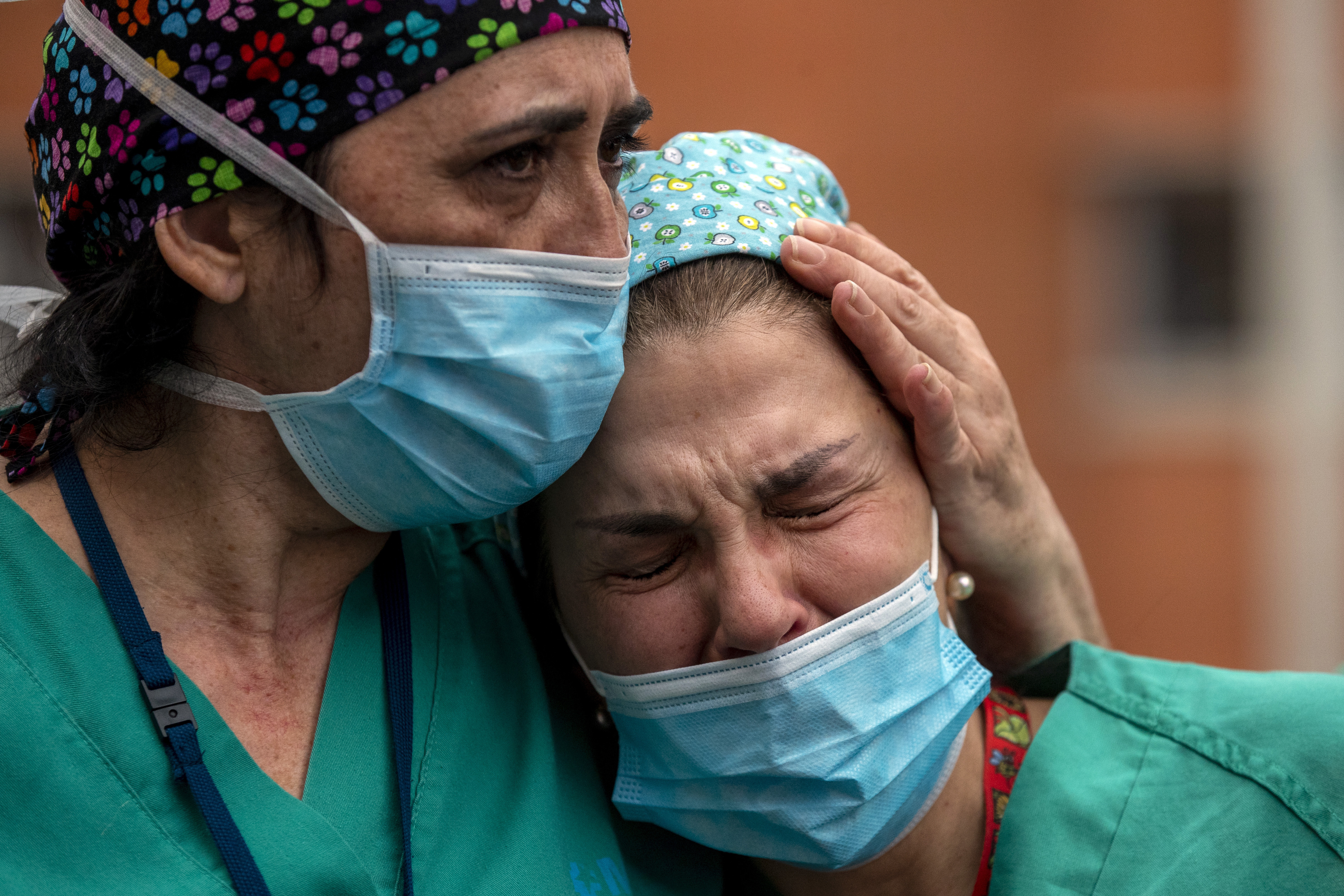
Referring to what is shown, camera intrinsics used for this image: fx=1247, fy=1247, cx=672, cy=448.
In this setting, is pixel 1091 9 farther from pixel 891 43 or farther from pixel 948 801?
pixel 948 801

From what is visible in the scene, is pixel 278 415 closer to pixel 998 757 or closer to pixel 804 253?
pixel 804 253

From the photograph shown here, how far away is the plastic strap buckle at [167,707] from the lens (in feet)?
5.42

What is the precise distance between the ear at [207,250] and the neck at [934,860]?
4.22 ft

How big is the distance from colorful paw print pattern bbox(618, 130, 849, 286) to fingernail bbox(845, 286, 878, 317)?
133mm

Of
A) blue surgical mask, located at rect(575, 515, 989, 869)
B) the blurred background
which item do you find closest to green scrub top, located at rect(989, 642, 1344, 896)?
blue surgical mask, located at rect(575, 515, 989, 869)

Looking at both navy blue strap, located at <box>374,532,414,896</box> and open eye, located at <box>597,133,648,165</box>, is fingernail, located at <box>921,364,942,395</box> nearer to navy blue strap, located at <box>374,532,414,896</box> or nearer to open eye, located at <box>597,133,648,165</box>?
open eye, located at <box>597,133,648,165</box>

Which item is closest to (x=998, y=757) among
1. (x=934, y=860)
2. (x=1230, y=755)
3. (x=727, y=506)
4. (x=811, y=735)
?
(x=934, y=860)

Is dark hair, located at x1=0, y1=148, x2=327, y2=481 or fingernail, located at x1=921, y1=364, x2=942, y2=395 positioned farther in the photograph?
fingernail, located at x1=921, y1=364, x2=942, y2=395

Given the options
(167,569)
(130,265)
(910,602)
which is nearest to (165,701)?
(167,569)

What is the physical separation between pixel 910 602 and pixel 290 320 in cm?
101

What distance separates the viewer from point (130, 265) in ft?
5.64

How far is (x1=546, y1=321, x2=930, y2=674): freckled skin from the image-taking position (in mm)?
1862

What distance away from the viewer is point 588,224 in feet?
5.70

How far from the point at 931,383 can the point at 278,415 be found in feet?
3.28
